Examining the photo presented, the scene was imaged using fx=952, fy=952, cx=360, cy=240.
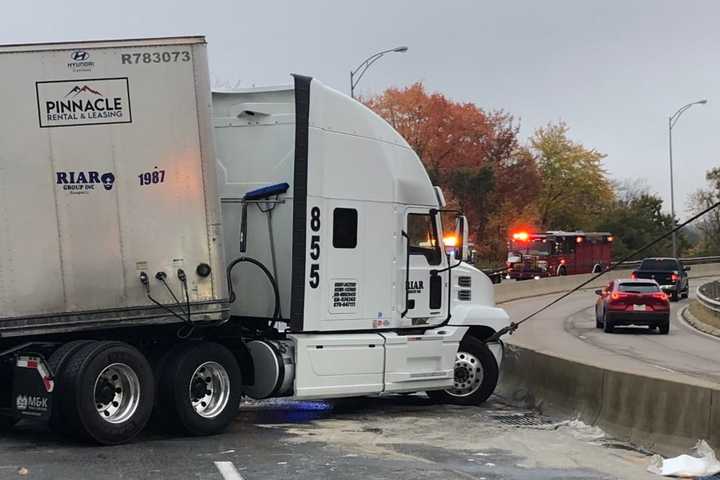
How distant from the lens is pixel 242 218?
11266 millimetres

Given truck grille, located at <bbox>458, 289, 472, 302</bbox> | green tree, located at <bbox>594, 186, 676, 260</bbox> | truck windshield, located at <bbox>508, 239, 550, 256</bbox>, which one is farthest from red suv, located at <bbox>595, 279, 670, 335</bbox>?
green tree, located at <bbox>594, 186, 676, 260</bbox>

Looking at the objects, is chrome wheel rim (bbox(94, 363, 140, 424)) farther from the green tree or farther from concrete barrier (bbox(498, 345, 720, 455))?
the green tree

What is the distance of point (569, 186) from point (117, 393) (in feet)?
249

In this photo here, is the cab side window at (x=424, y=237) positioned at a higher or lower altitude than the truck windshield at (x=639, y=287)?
higher

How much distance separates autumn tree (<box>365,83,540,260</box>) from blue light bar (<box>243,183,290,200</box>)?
4982 cm

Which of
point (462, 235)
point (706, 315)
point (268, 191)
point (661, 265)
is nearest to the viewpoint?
point (268, 191)

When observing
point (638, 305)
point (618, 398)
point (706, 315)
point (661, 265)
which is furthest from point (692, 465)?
point (661, 265)

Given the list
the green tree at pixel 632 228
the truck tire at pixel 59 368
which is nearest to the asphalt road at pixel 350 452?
the truck tire at pixel 59 368

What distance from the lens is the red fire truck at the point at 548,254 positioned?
178ft

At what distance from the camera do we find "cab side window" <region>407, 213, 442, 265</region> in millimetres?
12059

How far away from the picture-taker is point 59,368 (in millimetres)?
8836

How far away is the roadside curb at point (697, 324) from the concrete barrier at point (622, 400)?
1853cm

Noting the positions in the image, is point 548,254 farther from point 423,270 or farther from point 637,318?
point 423,270

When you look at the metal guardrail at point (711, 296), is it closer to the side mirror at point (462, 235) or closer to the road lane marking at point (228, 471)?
the side mirror at point (462, 235)
